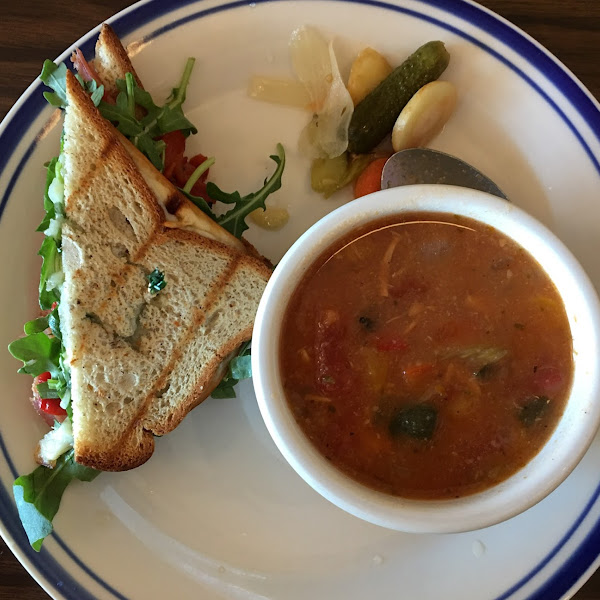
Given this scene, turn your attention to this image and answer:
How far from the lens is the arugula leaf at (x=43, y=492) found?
179cm

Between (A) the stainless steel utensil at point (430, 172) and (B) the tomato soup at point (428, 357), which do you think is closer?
(B) the tomato soup at point (428, 357)

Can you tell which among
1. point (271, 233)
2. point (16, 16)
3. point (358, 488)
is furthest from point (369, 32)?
point (358, 488)

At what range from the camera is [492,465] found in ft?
5.07

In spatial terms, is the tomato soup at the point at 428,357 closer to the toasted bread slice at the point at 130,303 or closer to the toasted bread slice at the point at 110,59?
the toasted bread slice at the point at 130,303

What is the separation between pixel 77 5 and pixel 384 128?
111 centimetres

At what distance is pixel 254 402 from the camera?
196 centimetres

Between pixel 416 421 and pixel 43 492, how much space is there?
1.11 metres

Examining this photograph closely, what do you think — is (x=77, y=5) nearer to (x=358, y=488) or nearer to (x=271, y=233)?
(x=271, y=233)

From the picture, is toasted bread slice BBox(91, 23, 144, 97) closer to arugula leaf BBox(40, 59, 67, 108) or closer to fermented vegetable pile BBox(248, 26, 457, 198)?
arugula leaf BBox(40, 59, 67, 108)

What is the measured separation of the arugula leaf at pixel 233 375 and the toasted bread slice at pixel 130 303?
27 millimetres

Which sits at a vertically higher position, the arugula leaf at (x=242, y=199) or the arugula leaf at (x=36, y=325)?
the arugula leaf at (x=242, y=199)

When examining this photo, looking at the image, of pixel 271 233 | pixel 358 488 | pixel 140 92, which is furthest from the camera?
pixel 271 233

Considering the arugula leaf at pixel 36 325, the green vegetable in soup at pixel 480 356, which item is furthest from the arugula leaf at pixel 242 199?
the green vegetable in soup at pixel 480 356

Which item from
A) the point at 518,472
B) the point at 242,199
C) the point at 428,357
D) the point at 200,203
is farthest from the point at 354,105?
the point at 518,472
